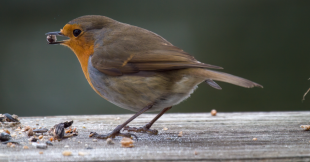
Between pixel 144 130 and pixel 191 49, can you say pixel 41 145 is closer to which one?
pixel 144 130

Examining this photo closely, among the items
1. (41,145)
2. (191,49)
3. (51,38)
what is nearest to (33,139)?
(41,145)

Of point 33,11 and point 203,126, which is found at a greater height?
point 33,11

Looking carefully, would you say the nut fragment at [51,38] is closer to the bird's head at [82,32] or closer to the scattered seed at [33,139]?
the bird's head at [82,32]

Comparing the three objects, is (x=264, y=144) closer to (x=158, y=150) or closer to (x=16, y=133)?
(x=158, y=150)

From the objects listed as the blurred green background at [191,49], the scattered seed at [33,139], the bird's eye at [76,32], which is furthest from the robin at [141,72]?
the blurred green background at [191,49]

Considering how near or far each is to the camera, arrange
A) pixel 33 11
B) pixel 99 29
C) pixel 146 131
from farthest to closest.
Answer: pixel 33 11, pixel 99 29, pixel 146 131

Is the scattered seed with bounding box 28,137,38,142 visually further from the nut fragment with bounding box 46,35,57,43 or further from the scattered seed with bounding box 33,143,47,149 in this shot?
the nut fragment with bounding box 46,35,57,43

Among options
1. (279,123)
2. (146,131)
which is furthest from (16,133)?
(279,123)
